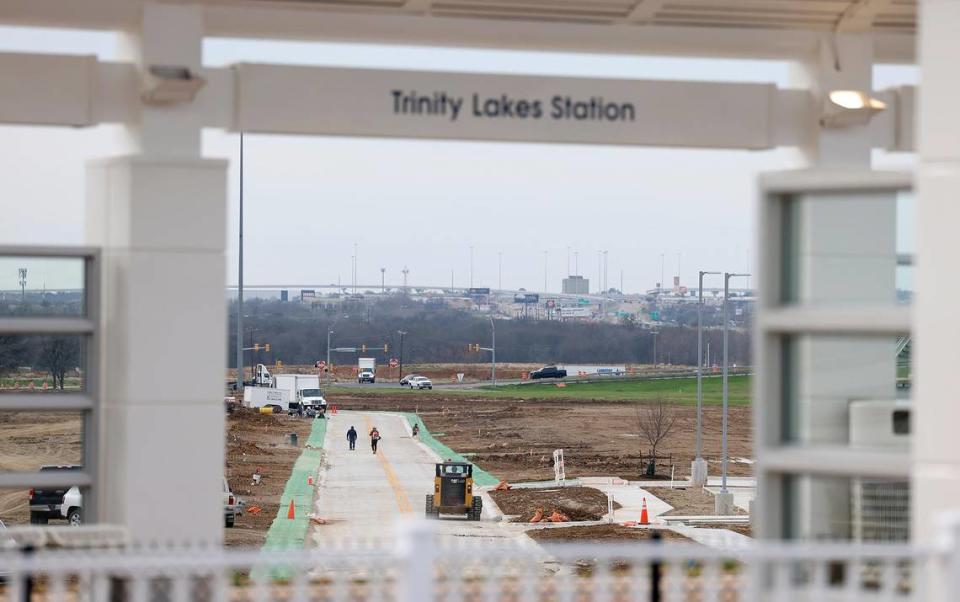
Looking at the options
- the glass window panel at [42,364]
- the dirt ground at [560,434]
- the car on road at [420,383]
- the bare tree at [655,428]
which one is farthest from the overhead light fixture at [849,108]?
the car on road at [420,383]

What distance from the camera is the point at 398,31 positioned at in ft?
27.6

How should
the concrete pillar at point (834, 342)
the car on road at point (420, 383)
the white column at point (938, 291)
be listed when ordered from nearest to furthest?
1. the white column at point (938, 291)
2. the concrete pillar at point (834, 342)
3. the car on road at point (420, 383)

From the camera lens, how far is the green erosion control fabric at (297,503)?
106 ft

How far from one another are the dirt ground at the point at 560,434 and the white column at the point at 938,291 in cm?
4761

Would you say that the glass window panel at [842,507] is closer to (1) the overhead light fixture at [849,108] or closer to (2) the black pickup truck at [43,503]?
→ (1) the overhead light fixture at [849,108]

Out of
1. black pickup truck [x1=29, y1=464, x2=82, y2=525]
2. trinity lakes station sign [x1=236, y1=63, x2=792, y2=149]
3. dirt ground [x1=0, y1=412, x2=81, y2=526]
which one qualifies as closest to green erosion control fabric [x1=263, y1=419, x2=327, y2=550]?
black pickup truck [x1=29, y1=464, x2=82, y2=525]

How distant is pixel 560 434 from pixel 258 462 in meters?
22.5

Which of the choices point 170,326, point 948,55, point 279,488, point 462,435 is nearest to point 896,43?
point 948,55

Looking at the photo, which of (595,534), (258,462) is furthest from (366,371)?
(595,534)

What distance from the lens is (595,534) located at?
33875mm

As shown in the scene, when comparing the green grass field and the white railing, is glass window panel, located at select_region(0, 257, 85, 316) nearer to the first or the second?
the white railing

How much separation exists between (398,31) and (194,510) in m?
3.11

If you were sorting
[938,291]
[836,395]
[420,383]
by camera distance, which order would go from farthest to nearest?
[420,383]
[836,395]
[938,291]

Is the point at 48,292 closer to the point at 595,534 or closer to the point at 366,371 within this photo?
the point at 595,534
